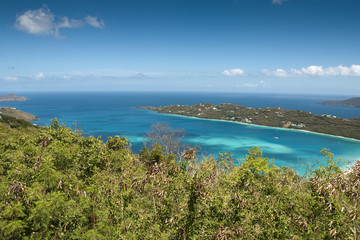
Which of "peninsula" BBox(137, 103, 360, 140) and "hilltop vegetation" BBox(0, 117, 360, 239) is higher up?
"hilltop vegetation" BBox(0, 117, 360, 239)

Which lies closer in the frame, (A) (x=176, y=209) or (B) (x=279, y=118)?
(A) (x=176, y=209)

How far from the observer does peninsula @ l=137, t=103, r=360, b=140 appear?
8150cm

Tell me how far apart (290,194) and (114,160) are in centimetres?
1023

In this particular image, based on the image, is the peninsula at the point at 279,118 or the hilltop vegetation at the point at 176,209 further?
the peninsula at the point at 279,118

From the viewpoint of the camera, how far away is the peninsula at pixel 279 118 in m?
81.5

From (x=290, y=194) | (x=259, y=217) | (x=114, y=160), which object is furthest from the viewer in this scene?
(x=114, y=160)

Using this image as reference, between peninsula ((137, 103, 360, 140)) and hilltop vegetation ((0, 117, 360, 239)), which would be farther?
peninsula ((137, 103, 360, 140))

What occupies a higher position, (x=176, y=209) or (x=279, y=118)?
(x=176, y=209)

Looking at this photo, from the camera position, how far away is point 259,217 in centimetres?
666

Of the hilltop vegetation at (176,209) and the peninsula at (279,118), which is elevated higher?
the hilltop vegetation at (176,209)

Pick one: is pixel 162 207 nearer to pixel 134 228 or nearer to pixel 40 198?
pixel 134 228

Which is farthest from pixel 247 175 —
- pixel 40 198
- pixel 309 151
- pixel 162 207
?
pixel 309 151

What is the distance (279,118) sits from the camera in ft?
331

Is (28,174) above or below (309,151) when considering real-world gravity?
above
